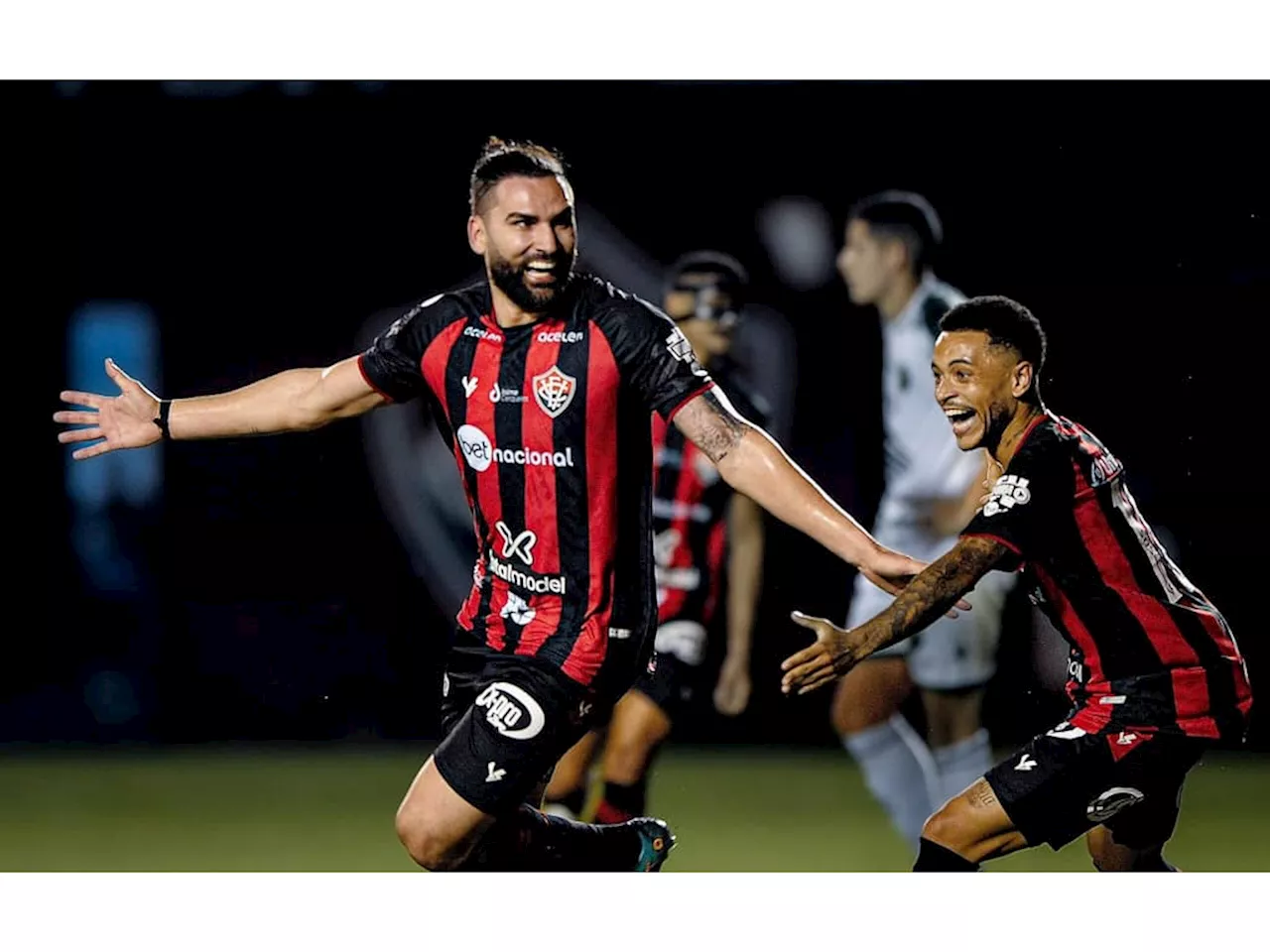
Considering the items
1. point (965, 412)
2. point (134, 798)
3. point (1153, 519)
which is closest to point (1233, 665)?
point (965, 412)

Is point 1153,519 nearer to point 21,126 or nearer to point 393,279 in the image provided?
point 393,279

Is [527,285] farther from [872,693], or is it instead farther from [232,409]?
[872,693]

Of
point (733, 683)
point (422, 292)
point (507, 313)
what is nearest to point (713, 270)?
point (422, 292)

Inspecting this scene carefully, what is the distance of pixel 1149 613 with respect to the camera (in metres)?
4.56

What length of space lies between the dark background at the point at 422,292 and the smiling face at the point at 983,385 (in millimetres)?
2031

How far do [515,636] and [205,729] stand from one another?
328 centimetres

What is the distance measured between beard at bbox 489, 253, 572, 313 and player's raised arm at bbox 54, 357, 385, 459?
19.4 inches

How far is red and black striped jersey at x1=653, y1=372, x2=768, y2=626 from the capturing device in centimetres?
630

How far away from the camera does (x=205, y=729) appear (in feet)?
24.8

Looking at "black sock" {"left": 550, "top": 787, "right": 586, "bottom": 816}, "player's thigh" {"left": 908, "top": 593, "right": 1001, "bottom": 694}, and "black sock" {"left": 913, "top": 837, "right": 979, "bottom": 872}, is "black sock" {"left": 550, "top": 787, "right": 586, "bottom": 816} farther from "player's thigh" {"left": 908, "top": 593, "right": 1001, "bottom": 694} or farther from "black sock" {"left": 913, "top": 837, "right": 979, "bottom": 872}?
"black sock" {"left": 913, "top": 837, "right": 979, "bottom": 872}

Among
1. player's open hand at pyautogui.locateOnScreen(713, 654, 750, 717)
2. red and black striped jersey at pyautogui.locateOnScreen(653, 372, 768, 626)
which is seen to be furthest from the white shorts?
red and black striped jersey at pyautogui.locateOnScreen(653, 372, 768, 626)

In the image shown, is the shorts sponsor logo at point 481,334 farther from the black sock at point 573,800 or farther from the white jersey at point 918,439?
the white jersey at point 918,439

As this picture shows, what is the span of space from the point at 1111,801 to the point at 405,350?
2231mm

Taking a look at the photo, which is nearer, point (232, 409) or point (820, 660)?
point (820, 660)
